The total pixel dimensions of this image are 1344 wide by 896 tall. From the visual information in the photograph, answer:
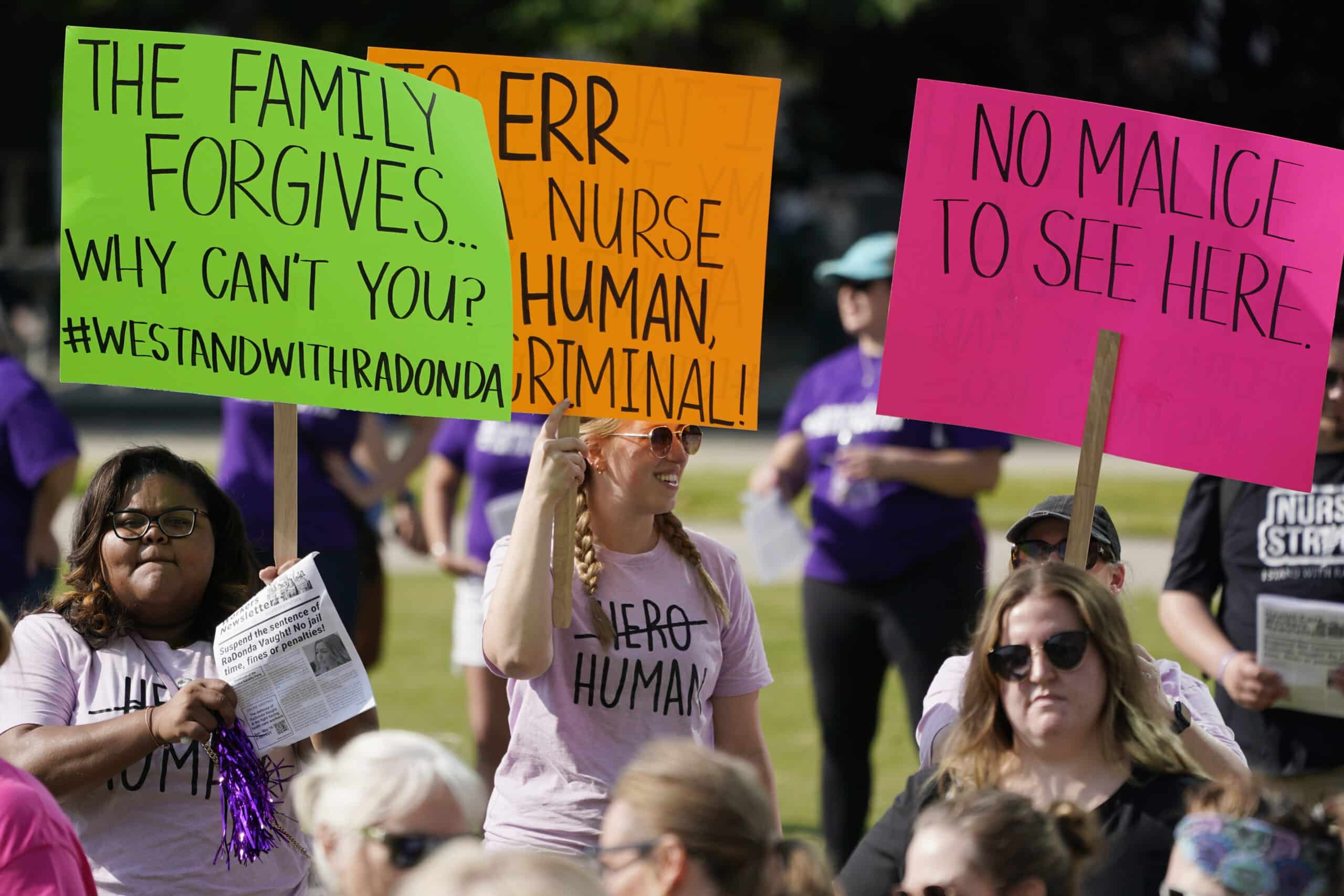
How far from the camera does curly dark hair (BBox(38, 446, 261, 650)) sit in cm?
312

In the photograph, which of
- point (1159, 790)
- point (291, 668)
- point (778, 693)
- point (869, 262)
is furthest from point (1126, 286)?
point (778, 693)

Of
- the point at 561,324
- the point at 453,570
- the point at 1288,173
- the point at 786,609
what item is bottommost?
the point at 786,609

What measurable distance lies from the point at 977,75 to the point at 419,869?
23572 millimetres

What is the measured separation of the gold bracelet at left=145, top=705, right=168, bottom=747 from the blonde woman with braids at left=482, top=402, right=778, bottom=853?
60cm

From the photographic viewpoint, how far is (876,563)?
5340 mm

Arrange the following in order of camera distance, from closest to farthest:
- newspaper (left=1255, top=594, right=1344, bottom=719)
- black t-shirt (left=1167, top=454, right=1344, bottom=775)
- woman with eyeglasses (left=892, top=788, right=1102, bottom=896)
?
woman with eyeglasses (left=892, top=788, right=1102, bottom=896) < newspaper (left=1255, top=594, right=1344, bottom=719) < black t-shirt (left=1167, top=454, right=1344, bottom=775)

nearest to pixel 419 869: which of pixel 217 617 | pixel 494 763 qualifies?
pixel 217 617

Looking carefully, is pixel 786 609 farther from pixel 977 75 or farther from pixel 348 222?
pixel 977 75

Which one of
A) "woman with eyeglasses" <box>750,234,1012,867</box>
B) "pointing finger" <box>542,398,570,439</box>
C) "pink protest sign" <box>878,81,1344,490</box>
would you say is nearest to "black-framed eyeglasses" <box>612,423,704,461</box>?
"pointing finger" <box>542,398,570,439</box>

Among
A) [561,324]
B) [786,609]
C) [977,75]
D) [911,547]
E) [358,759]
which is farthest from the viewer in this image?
[977,75]

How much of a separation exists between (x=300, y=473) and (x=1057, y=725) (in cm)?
353

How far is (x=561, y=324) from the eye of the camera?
346 centimetres

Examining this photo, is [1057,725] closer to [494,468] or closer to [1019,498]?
[494,468]

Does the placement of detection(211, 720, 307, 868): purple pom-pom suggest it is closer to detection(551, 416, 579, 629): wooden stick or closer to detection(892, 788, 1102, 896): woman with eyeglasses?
detection(551, 416, 579, 629): wooden stick
